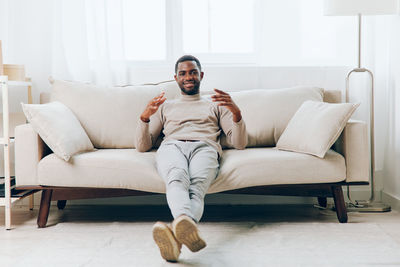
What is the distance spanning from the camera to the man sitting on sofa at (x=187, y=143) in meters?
1.74

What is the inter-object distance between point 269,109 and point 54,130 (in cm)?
128

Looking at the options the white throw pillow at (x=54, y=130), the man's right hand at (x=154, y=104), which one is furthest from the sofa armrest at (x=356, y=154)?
the white throw pillow at (x=54, y=130)

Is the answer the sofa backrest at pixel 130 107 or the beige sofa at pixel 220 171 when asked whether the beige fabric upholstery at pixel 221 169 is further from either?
the sofa backrest at pixel 130 107

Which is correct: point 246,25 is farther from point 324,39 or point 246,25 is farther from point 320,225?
point 320,225

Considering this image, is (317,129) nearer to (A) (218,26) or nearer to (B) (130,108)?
(B) (130,108)

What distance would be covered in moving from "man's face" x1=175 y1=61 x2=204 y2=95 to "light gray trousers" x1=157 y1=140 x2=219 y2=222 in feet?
1.18

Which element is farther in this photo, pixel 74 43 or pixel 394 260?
pixel 74 43

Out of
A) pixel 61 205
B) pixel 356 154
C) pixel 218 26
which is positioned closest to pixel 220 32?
pixel 218 26

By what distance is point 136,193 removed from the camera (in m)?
2.35

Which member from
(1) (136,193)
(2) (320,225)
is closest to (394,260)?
(2) (320,225)

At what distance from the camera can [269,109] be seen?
8.97 feet

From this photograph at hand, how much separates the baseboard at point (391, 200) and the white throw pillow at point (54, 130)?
6.45 feet

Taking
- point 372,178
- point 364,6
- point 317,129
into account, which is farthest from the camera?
point 372,178

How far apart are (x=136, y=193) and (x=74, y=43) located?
1287 mm
